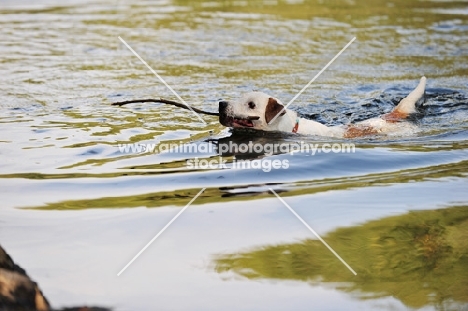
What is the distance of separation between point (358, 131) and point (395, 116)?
755 millimetres

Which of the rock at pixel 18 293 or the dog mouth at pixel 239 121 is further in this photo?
the dog mouth at pixel 239 121

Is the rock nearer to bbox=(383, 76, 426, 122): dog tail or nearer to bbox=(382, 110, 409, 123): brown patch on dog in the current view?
bbox=(382, 110, 409, 123): brown patch on dog

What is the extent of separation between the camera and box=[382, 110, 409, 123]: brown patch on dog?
8.05m

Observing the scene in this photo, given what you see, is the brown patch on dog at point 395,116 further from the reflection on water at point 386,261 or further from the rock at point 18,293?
the rock at point 18,293

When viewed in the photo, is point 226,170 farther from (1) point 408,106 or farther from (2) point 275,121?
(1) point 408,106

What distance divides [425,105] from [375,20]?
19.2 ft

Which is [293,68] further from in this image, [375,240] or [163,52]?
[375,240]

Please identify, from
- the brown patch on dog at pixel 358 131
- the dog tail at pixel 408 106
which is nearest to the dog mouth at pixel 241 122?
the brown patch on dog at pixel 358 131

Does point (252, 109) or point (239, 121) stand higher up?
point (252, 109)

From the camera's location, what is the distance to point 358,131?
763cm

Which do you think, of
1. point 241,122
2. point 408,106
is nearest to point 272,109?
point 241,122

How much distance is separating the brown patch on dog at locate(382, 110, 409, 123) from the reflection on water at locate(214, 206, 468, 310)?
336cm

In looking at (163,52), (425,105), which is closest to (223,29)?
(163,52)

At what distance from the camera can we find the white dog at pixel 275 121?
23.3ft
